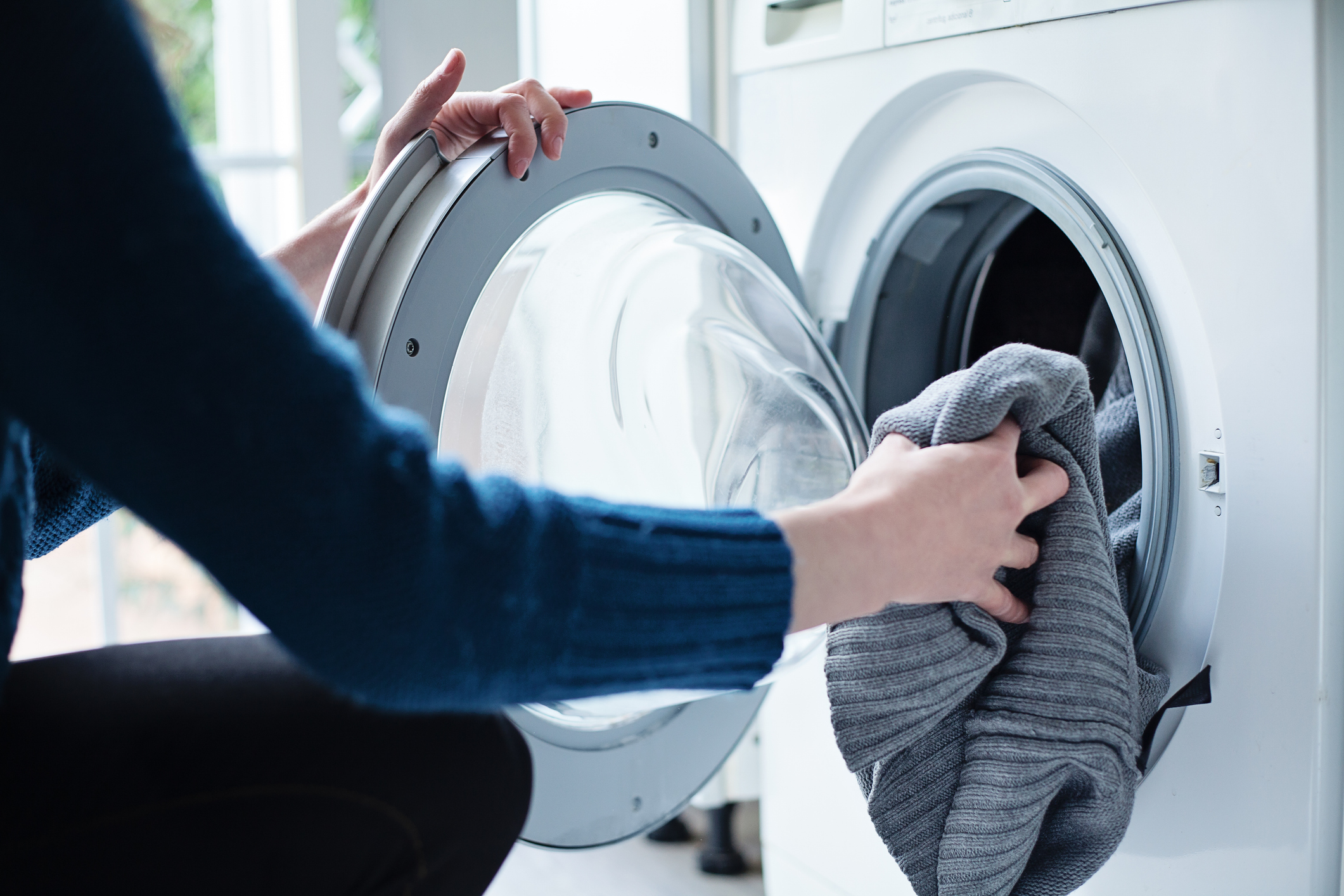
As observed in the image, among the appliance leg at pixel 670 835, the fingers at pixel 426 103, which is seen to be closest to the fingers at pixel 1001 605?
the fingers at pixel 426 103

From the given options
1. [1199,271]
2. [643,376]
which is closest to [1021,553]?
[1199,271]

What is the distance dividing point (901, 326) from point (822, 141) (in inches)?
7.1

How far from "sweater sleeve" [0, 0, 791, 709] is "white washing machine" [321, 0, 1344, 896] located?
19cm

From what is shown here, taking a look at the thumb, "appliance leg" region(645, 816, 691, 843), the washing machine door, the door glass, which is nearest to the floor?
"appliance leg" region(645, 816, 691, 843)

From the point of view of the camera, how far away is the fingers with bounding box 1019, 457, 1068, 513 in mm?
643

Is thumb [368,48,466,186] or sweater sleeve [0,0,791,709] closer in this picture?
sweater sleeve [0,0,791,709]

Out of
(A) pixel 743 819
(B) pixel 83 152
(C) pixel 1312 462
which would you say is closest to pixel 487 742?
(B) pixel 83 152

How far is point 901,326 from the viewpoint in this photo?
1001 millimetres

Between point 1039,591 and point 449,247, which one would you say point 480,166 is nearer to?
point 449,247

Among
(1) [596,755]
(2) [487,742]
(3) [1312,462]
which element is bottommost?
(1) [596,755]

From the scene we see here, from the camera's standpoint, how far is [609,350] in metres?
0.85

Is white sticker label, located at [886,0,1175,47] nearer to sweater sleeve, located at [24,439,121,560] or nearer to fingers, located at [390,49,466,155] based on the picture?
fingers, located at [390,49,466,155]

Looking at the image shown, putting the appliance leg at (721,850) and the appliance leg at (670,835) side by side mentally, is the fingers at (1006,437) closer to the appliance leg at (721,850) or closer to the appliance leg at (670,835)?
the appliance leg at (721,850)

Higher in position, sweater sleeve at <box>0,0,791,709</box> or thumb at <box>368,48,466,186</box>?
thumb at <box>368,48,466,186</box>
